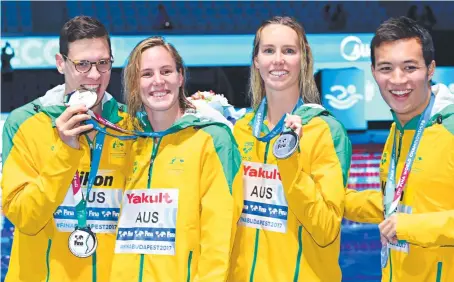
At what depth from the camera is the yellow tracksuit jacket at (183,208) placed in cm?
269

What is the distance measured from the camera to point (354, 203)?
124 inches

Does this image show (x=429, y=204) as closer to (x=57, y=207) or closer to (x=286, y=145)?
(x=286, y=145)

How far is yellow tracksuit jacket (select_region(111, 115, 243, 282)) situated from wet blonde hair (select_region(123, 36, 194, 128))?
21 centimetres

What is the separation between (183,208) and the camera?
273 cm

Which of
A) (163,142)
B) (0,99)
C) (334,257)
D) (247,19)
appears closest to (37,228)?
(163,142)

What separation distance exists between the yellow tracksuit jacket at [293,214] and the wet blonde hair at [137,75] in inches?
16.2

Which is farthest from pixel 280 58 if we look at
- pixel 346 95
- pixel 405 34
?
pixel 346 95

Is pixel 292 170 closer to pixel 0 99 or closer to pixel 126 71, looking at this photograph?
pixel 126 71

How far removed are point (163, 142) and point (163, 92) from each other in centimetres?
20

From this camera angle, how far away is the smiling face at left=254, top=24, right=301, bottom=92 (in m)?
2.94

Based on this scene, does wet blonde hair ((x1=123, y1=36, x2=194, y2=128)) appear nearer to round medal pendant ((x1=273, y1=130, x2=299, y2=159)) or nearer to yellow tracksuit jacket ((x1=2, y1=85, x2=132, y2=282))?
yellow tracksuit jacket ((x1=2, y1=85, x2=132, y2=282))

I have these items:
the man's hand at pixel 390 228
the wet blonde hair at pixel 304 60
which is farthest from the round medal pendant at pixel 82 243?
the man's hand at pixel 390 228

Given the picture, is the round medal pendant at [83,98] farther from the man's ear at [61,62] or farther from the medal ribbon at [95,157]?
the man's ear at [61,62]

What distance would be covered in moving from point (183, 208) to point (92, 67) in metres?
0.73
